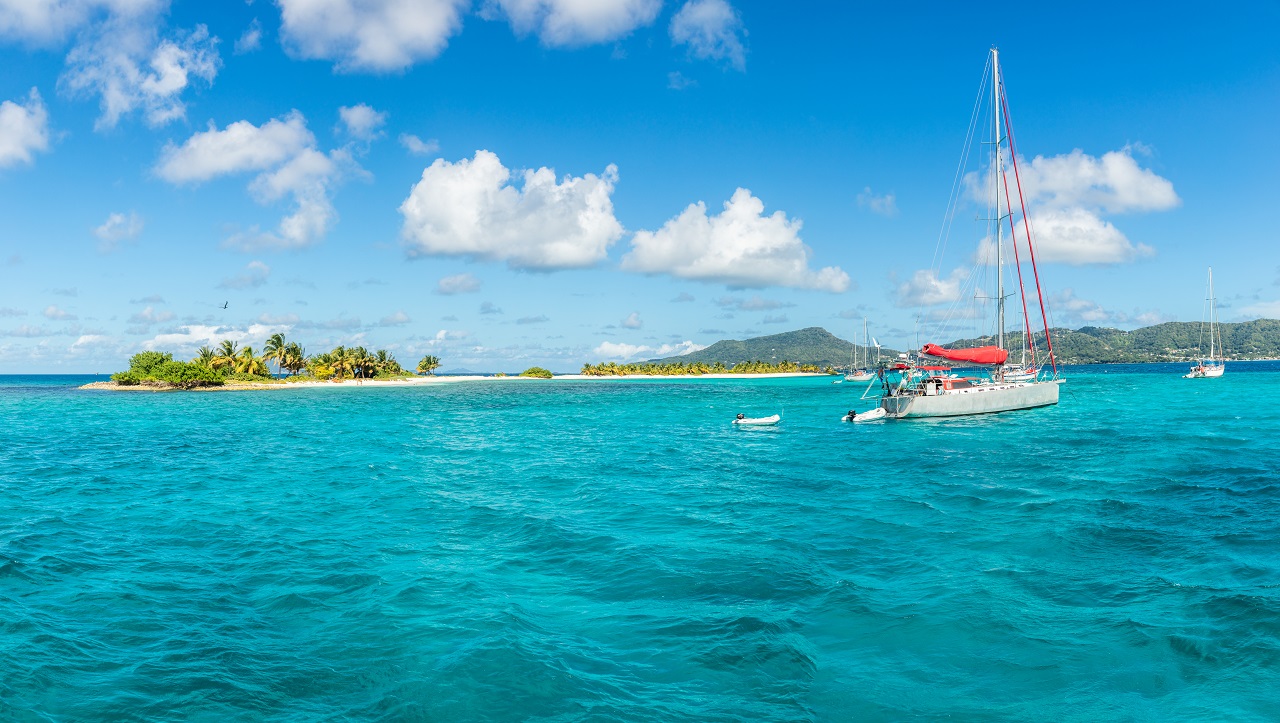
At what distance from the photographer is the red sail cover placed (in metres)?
56.9

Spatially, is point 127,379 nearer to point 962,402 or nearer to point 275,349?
point 275,349

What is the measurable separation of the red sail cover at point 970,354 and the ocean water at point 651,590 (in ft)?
72.2

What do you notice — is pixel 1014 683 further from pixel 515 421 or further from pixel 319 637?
pixel 515 421

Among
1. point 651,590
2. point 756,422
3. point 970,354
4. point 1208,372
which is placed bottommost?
point 651,590

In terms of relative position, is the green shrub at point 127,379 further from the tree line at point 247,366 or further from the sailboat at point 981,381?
the sailboat at point 981,381

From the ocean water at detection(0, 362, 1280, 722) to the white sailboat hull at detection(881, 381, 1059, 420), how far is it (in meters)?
21.8

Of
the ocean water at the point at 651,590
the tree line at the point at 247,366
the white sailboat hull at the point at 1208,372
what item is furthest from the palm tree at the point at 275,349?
the white sailboat hull at the point at 1208,372

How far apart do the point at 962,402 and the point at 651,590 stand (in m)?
50.1

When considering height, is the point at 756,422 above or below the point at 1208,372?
below

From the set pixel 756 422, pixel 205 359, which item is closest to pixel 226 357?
pixel 205 359

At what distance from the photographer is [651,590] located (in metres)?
16.0

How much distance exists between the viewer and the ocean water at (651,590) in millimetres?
10891

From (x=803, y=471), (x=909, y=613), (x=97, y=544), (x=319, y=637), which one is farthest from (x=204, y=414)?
(x=909, y=613)


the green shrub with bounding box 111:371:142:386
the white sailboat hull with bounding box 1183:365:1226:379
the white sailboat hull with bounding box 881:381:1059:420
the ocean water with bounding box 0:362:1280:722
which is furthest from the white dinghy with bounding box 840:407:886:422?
the green shrub with bounding box 111:371:142:386
